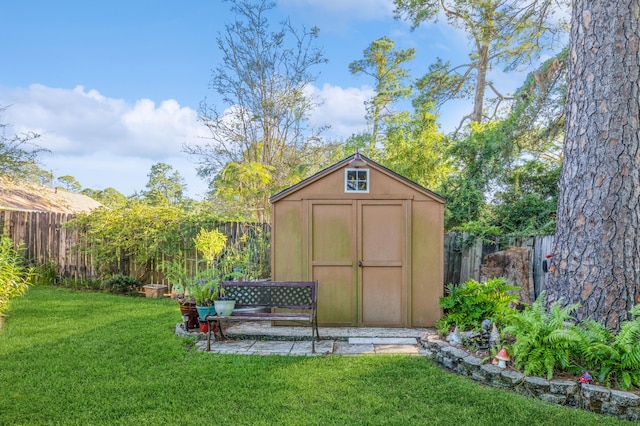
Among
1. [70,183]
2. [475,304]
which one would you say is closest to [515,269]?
[475,304]

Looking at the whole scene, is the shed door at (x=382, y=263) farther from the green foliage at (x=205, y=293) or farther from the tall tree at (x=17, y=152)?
the tall tree at (x=17, y=152)

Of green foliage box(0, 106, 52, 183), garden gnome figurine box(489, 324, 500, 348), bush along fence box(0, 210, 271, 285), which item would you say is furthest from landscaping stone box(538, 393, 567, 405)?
green foliage box(0, 106, 52, 183)

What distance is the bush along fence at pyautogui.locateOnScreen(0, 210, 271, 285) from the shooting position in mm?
7422

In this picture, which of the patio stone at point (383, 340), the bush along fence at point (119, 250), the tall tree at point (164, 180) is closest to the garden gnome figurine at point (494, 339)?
the patio stone at point (383, 340)

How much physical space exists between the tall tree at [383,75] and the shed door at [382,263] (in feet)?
26.7

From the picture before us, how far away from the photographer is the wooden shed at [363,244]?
202 inches

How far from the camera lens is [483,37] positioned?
27.2 feet

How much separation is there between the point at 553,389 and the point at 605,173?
220 centimetres

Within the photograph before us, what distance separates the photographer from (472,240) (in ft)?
20.7

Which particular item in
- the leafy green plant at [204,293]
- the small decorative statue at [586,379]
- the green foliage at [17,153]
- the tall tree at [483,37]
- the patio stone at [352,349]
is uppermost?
the tall tree at [483,37]

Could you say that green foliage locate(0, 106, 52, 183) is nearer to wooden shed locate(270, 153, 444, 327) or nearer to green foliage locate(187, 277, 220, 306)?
green foliage locate(187, 277, 220, 306)

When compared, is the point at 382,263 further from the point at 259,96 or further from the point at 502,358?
the point at 259,96

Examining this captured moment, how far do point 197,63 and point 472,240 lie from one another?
7653mm

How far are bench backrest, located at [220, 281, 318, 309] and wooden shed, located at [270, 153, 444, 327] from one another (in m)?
0.53
